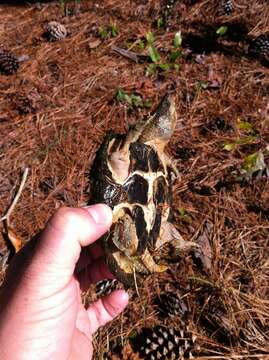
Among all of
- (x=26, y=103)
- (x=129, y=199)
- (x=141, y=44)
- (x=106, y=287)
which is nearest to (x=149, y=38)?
(x=141, y=44)

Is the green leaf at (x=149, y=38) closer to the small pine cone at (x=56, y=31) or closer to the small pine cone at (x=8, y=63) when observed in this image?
the small pine cone at (x=56, y=31)

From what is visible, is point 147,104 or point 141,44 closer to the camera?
point 147,104

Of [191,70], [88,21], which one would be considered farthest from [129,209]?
[88,21]

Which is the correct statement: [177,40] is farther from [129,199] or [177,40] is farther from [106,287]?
[129,199]

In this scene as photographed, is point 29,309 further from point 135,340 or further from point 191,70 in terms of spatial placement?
point 191,70

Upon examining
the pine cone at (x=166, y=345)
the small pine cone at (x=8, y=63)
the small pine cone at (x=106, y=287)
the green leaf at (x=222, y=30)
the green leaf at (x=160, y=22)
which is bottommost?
the pine cone at (x=166, y=345)

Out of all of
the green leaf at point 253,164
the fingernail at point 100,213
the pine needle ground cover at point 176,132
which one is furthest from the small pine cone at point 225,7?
the fingernail at point 100,213
